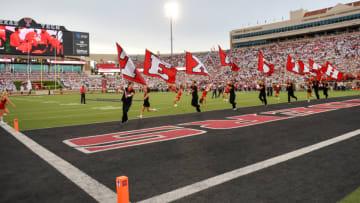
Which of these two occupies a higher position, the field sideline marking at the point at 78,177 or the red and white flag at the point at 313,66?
the red and white flag at the point at 313,66

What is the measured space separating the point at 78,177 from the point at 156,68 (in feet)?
30.1

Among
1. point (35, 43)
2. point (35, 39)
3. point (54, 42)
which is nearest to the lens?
point (35, 39)

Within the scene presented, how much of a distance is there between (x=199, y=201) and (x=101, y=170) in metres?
2.00

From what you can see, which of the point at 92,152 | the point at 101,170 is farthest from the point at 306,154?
the point at 92,152

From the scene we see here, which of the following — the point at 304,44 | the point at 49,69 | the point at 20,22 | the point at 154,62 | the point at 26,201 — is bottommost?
the point at 26,201

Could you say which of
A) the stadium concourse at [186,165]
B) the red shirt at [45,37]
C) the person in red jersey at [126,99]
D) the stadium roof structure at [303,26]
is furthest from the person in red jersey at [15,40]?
the stadium concourse at [186,165]

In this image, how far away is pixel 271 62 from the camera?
2144 inches

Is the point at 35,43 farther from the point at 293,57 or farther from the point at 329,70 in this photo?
the point at 329,70

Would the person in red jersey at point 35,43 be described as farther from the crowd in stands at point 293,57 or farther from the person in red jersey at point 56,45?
the crowd in stands at point 293,57

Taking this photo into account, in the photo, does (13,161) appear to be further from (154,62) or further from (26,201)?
(154,62)

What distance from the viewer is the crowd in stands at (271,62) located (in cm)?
4594

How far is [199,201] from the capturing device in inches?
124

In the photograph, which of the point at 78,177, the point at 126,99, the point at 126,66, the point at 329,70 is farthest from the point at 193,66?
the point at 329,70

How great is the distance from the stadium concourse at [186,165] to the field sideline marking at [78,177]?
1 cm
